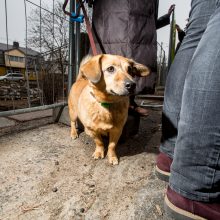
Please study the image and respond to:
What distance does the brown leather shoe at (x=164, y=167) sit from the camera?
1.31 m

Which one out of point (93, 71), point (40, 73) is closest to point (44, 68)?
point (40, 73)

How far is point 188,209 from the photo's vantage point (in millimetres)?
902

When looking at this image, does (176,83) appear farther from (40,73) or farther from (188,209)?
(40,73)

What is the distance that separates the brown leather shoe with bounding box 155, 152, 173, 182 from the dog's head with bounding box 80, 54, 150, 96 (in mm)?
505

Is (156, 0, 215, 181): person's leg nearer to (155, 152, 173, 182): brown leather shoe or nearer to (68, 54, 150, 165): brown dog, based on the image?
(155, 152, 173, 182): brown leather shoe

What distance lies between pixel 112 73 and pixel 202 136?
1.03 metres

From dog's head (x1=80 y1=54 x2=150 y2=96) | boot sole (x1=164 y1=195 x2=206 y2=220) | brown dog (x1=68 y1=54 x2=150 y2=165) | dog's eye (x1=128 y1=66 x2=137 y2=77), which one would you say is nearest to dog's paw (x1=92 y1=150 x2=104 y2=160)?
brown dog (x1=68 y1=54 x2=150 y2=165)

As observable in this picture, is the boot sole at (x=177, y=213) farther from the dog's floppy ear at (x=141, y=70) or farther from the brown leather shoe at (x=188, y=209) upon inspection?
the dog's floppy ear at (x=141, y=70)

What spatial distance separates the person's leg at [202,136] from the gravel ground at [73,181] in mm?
254

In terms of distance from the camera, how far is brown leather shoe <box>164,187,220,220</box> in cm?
87

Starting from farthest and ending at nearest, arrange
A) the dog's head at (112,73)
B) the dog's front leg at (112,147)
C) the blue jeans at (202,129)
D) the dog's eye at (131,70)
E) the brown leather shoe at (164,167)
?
the dog's eye at (131,70), the dog's front leg at (112,147), the dog's head at (112,73), the brown leather shoe at (164,167), the blue jeans at (202,129)

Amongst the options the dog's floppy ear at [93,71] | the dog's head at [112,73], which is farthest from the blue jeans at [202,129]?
the dog's floppy ear at [93,71]

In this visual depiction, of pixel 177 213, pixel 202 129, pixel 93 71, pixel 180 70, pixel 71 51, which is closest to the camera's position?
pixel 202 129

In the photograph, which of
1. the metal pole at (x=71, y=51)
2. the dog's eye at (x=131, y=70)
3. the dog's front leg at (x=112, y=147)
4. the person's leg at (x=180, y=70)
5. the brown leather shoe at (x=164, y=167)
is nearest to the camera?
the person's leg at (x=180, y=70)
